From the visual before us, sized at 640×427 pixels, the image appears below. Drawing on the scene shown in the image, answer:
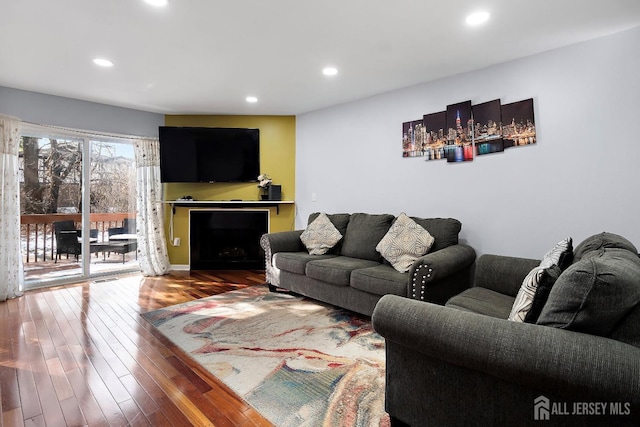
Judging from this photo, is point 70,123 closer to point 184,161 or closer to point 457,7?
point 184,161

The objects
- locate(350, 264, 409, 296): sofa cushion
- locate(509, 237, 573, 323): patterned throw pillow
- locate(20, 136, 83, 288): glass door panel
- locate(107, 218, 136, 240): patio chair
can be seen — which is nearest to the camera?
locate(509, 237, 573, 323): patterned throw pillow

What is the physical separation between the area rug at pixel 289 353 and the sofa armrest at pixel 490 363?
41cm

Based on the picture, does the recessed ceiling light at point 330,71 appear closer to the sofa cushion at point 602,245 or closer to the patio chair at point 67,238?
the sofa cushion at point 602,245

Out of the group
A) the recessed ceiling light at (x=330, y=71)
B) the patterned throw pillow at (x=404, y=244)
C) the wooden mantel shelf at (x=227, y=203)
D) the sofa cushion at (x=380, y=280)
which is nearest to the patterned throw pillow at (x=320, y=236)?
the patterned throw pillow at (x=404, y=244)

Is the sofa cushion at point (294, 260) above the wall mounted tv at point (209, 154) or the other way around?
the other way around

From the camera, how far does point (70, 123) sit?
4.32 m

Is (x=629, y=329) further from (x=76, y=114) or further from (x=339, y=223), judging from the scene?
(x=76, y=114)

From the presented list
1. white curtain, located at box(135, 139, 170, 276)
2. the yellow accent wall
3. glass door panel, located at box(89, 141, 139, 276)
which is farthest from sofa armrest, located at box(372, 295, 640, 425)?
glass door panel, located at box(89, 141, 139, 276)

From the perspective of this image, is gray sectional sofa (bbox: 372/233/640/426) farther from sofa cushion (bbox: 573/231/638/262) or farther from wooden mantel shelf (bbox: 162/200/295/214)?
wooden mantel shelf (bbox: 162/200/295/214)

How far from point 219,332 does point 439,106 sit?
127 inches

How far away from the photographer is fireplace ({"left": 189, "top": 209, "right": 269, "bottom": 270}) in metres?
5.26

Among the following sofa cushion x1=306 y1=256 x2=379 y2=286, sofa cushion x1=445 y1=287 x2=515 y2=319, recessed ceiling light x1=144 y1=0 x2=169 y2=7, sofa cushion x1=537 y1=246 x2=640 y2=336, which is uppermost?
recessed ceiling light x1=144 y1=0 x2=169 y2=7

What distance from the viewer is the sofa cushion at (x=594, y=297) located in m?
1.16

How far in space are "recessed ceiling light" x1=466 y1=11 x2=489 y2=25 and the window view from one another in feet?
15.8
